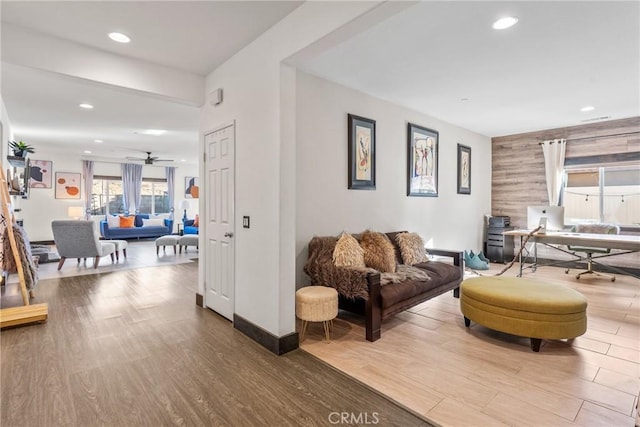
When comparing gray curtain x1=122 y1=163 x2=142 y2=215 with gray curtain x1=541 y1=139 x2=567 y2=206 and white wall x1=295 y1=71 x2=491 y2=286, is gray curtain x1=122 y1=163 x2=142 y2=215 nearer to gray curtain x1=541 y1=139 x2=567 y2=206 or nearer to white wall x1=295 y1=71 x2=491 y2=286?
white wall x1=295 y1=71 x2=491 y2=286

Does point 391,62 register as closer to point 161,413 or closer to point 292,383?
point 292,383

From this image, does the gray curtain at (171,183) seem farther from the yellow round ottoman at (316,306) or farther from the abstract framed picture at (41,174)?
the yellow round ottoman at (316,306)

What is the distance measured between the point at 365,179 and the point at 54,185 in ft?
32.9

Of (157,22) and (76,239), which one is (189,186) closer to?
(76,239)

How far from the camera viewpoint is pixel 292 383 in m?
2.23

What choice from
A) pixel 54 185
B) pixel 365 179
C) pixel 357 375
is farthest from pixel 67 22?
pixel 54 185

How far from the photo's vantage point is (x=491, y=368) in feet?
8.08

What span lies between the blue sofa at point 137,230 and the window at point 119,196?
92 centimetres

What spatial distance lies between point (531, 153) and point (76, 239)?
8993 mm

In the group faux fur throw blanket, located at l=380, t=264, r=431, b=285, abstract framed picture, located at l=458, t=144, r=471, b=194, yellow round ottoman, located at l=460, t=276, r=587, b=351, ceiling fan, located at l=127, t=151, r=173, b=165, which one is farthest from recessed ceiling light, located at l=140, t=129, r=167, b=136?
yellow round ottoman, located at l=460, t=276, r=587, b=351

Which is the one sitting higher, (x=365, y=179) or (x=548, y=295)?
(x=365, y=179)

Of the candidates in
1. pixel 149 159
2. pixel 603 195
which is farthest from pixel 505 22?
pixel 149 159

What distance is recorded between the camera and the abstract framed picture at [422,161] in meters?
4.95

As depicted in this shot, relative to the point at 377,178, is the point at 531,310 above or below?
below
